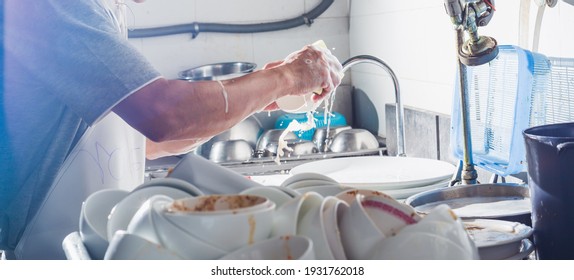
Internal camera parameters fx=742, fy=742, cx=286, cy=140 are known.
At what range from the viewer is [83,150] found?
184 centimetres

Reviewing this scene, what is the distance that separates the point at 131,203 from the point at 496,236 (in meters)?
0.55

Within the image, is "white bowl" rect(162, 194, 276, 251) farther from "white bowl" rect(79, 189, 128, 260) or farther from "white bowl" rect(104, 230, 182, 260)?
"white bowl" rect(79, 189, 128, 260)

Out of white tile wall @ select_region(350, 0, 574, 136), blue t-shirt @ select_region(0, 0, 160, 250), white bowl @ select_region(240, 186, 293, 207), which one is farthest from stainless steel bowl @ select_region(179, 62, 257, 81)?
white bowl @ select_region(240, 186, 293, 207)

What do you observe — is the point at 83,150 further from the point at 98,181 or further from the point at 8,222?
the point at 8,222

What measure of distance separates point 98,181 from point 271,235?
1.15 meters

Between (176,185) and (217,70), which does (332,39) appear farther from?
(176,185)

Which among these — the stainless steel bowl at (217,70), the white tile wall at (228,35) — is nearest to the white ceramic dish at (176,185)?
the stainless steel bowl at (217,70)

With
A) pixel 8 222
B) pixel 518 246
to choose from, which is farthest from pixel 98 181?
pixel 518 246

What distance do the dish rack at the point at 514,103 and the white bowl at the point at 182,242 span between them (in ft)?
4.82

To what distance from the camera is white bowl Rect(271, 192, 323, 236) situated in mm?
834

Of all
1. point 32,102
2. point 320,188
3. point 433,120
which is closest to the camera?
point 320,188

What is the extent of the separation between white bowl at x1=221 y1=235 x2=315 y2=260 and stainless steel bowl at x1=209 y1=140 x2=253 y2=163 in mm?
2805

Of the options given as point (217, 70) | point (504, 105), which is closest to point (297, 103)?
point (504, 105)

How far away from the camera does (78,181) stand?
5.98 ft
